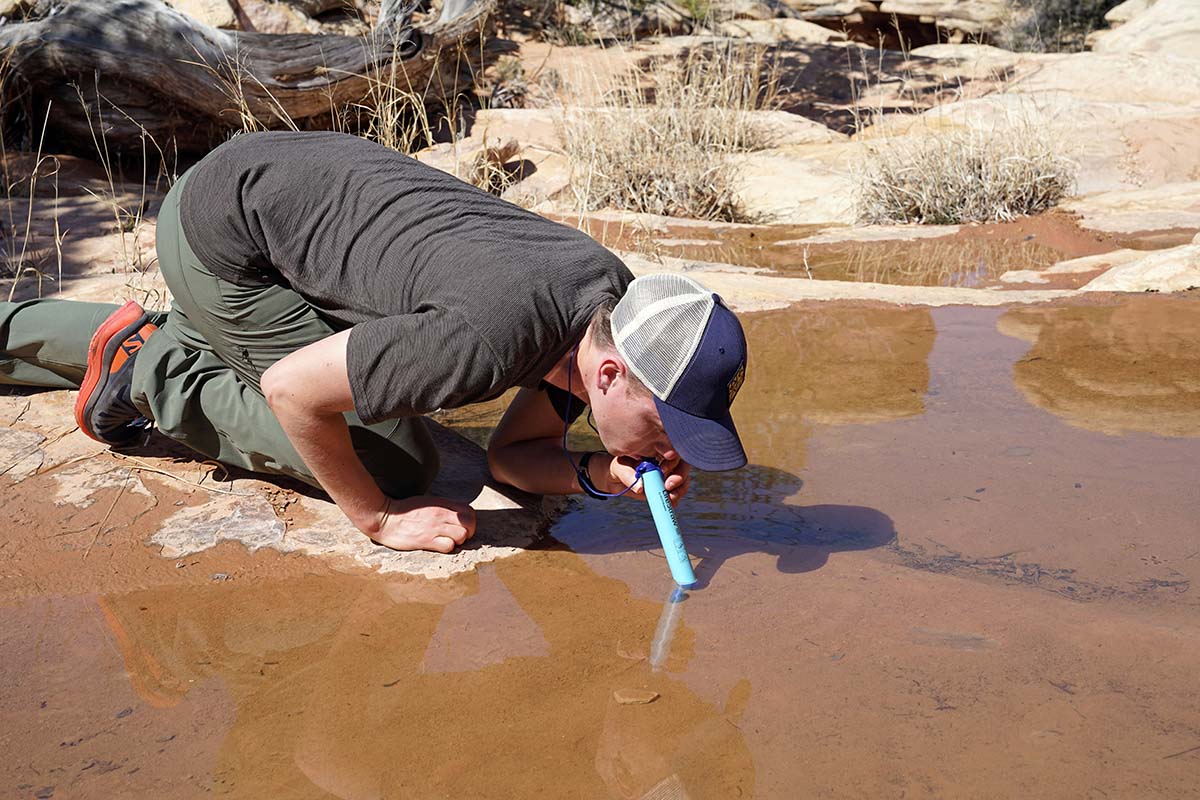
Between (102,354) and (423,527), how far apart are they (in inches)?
37.4

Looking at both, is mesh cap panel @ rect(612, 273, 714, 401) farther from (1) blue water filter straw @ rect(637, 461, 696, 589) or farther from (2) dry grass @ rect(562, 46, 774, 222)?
(2) dry grass @ rect(562, 46, 774, 222)

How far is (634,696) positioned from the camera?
1853 mm

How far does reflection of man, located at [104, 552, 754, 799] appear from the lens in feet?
5.37

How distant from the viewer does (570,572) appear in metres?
2.31

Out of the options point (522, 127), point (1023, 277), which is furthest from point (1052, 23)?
point (1023, 277)

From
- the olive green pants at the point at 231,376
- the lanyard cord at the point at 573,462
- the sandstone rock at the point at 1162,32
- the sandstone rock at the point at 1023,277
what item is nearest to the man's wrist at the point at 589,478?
the lanyard cord at the point at 573,462

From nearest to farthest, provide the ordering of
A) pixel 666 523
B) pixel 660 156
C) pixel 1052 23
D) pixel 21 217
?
pixel 666 523, pixel 21 217, pixel 660 156, pixel 1052 23

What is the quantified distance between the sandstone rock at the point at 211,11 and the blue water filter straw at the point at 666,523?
742 cm

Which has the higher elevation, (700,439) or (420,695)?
(700,439)

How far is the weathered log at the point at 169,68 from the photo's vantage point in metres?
6.45

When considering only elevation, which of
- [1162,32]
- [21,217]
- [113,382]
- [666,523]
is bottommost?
[1162,32]

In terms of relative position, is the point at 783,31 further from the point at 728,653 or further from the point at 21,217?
the point at 728,653

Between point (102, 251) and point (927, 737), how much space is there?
4.23 metres

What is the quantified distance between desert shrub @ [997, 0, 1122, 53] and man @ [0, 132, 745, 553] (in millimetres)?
14851
